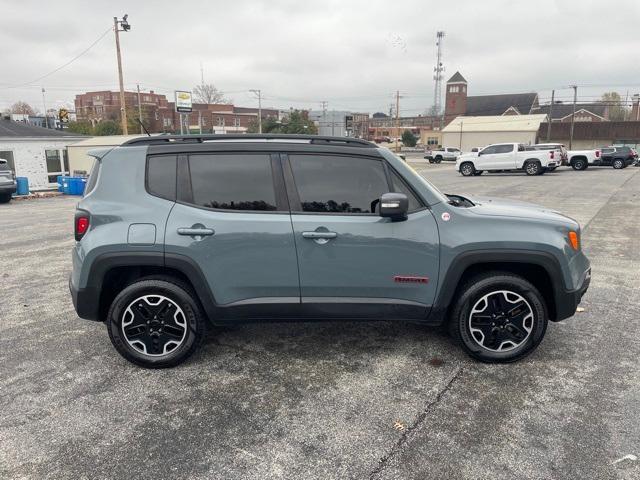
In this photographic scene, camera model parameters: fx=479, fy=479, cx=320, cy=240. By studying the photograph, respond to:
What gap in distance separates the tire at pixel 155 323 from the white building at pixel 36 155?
23922 mm

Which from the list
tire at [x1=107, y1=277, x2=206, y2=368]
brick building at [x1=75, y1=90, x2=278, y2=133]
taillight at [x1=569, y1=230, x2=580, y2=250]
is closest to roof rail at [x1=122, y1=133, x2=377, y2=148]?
tire at [x1=107, y1=277, x2=206, y2=368]

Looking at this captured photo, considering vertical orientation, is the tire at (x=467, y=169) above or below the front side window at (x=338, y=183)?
below

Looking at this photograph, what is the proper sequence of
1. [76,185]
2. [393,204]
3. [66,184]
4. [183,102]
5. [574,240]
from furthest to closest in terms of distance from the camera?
[183,102] → [66,184] → [76,185] → [574,240] → [393,204]

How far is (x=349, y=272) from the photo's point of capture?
3639 mm

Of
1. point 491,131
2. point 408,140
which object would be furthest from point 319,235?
point 408,140

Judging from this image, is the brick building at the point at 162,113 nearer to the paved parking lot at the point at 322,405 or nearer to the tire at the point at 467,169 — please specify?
the tire at the point at 467,169

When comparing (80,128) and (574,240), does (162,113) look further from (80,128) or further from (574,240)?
(574,240)

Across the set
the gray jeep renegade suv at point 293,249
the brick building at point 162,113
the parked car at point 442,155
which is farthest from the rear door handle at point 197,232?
the brick building at point 162,113

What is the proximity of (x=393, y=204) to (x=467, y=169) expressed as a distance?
84.7 ft

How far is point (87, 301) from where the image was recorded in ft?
12.2

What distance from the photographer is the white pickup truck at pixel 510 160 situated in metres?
25.6

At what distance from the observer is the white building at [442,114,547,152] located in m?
63.4

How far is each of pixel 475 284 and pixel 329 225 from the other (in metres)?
1.23

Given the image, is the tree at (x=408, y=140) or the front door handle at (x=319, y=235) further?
the tree at (x=408, y=140)
